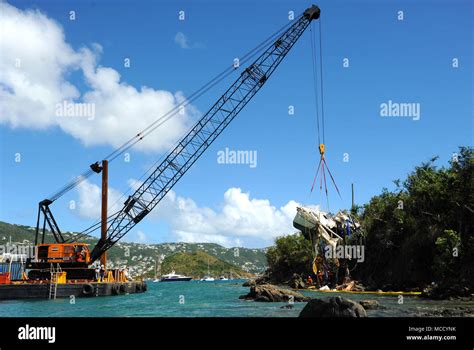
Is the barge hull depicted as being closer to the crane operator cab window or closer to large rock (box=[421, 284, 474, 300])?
the crane operator cab window

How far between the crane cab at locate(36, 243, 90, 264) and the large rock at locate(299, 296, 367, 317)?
1748 inches

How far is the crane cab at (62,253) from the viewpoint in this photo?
200 feet

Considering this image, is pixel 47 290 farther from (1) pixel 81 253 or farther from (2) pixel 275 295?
(2) pixel 275 295

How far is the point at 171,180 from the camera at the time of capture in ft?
212

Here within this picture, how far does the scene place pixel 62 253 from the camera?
6116cm

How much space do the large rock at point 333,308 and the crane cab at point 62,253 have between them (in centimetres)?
4439

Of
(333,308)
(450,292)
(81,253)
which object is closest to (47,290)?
(81,253)

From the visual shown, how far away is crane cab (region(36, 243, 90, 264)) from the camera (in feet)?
200

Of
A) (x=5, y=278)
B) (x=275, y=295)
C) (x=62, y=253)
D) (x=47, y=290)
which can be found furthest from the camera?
(x=5, y=278)

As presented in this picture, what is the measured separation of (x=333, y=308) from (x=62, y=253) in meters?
47.5
